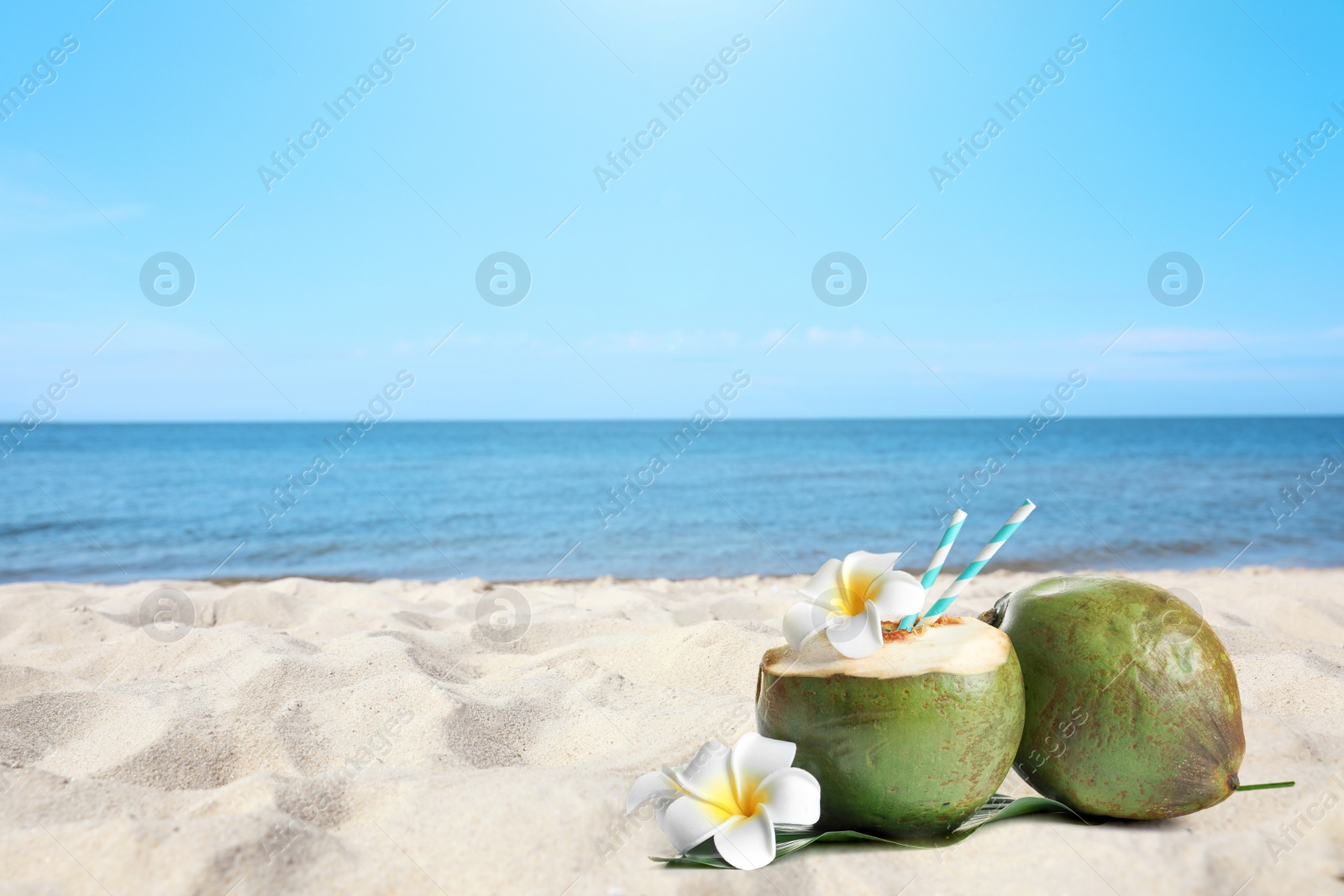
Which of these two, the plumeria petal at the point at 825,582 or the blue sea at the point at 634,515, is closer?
the plumeria petal at the point at 825,582

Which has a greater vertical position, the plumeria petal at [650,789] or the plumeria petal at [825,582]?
the plumeria petal at [825,582]

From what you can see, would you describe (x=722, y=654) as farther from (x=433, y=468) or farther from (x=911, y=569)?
(x=433, y=468)

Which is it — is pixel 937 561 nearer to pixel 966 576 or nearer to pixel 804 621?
pixel 966 576

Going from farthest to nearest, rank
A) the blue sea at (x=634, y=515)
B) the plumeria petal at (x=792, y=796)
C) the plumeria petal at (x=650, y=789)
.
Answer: the blue sea at (x=634, y=515) → the plumeria petal at (x=650, y=789) → the plumeria petal at (x=792, y=796)

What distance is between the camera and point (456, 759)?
2.54m

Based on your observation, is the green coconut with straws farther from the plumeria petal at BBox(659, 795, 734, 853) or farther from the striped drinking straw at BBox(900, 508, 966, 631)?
the plumeria petal at BBox(659, 795, 734, 853)

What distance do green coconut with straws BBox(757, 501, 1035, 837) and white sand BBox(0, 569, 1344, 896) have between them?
0.15m

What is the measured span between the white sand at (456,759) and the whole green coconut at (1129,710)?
11 centimetres

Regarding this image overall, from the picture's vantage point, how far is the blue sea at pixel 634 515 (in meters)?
9.48

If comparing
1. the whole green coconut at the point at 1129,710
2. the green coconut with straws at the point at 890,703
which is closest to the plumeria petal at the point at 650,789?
the green coconut with straws at the point at 890,703

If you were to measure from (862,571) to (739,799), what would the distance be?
537 mm

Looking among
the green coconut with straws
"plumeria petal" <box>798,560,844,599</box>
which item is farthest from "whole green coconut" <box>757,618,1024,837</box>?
"plumeria petal" <box>798,560,844,599</box>

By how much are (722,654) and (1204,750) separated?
6.88 feet

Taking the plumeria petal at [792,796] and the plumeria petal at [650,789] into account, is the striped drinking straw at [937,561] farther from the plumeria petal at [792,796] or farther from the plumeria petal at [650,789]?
the plumeria petal at [650,789]
